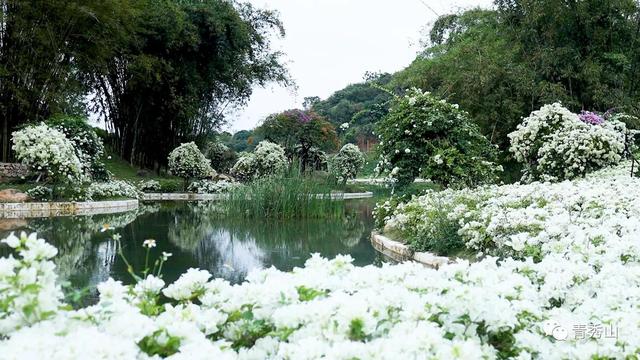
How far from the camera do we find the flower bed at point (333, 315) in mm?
1395

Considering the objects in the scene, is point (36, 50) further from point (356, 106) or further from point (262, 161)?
point (356, 106)

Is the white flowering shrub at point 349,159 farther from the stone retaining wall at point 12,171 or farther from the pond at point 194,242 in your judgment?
the stone retaining wall at point 12,171

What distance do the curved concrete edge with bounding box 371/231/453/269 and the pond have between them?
0.48ft

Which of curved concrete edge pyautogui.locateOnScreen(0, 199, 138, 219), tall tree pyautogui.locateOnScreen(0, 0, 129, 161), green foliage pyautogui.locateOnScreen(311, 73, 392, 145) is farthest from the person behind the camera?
green foliage pyautogui.locateOnScreen(311, 73, 392, 145)

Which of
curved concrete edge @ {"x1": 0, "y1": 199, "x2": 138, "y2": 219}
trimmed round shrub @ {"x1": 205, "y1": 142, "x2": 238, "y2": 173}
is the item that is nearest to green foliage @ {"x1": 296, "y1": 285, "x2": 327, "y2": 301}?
curved concrete edge @ {"x1": 0, "y1": 199, "x2": 138, "y2": 219}

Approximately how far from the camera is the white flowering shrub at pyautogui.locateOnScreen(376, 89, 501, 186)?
8938 mm

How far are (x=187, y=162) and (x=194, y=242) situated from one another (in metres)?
12.3

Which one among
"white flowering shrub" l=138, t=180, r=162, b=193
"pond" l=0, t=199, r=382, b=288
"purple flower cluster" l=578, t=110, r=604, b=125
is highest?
"purple flower cluster" l=578, t=110, r=604, b=125

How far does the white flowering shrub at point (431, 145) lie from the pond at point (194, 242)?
4.32 ft

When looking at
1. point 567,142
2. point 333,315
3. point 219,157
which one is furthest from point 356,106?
point 333,315

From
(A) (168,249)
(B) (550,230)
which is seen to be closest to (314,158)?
(A) (168,249)

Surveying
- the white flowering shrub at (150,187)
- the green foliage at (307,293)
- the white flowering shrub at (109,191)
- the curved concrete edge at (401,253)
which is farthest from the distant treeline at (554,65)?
the green foliage at (307,293)

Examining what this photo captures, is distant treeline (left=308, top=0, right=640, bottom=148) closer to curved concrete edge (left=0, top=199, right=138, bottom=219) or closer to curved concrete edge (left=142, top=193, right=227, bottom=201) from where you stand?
curved concrete edge (left=0, top=199, right=138, bottom=219)

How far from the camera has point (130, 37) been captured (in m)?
19.0
